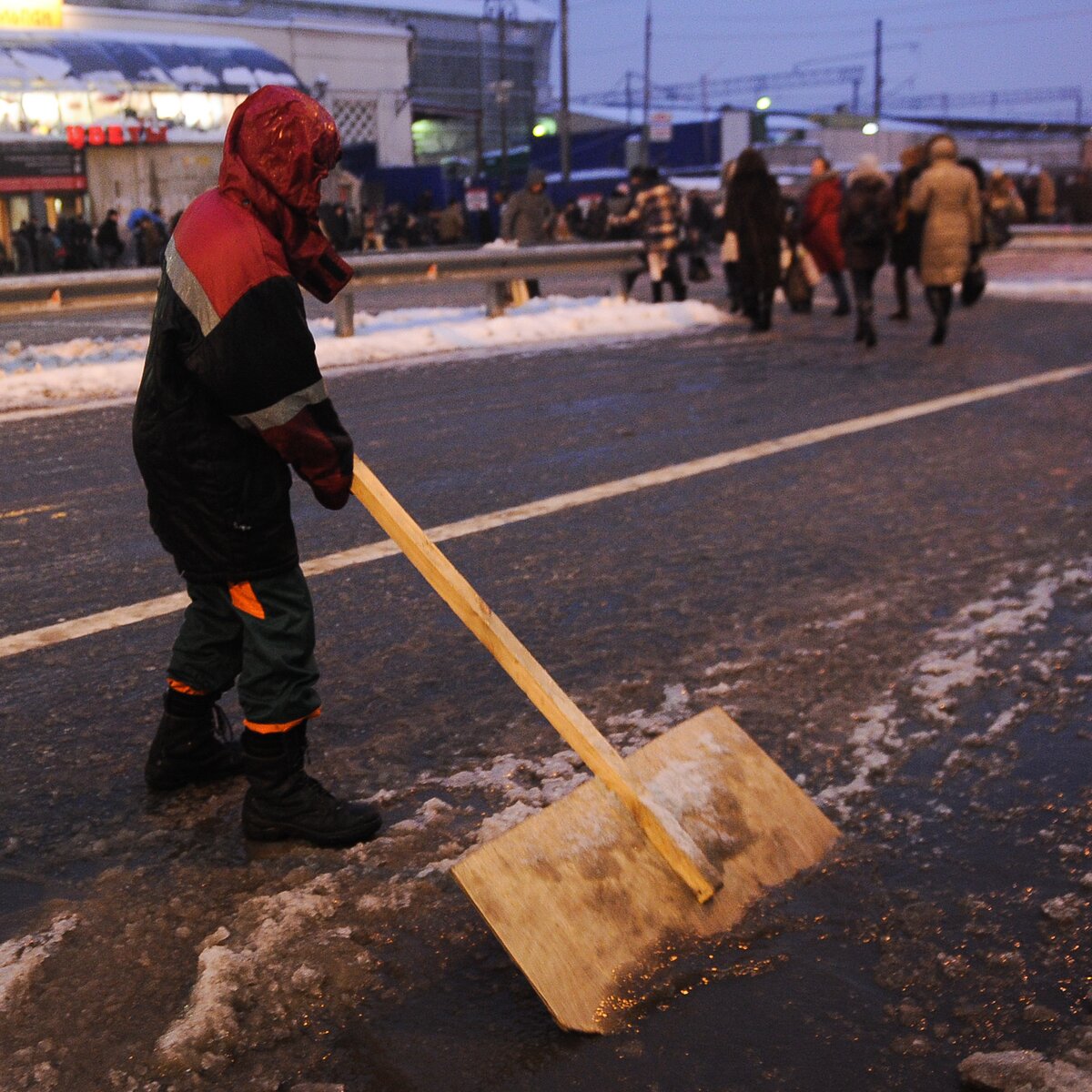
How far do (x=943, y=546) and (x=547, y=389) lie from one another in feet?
14.9

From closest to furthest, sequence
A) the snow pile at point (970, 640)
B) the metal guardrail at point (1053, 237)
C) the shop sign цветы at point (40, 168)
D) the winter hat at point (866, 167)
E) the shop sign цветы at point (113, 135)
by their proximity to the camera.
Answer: the snow pile at point (970, 640) → the winter hat at point (866, 167) → the metal guardrail at point (1053, 237) → the shop sign цветы at point (40, 168) → the shop sign цветы at point (113, 135)

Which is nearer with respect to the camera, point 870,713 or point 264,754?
point 264,754

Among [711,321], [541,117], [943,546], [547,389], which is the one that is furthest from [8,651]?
[541,117]

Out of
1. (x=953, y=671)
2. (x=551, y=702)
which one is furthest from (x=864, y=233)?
(x=551, y=702)

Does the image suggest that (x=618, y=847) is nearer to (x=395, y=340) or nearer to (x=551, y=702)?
(x=551, y=702)

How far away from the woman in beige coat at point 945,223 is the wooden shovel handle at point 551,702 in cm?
961

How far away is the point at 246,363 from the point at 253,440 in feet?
0.85

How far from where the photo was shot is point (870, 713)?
12.1ft

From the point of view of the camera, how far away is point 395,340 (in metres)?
12.1

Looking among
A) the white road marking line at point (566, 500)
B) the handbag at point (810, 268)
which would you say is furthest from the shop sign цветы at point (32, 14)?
the white road marking line at point (566, 500)

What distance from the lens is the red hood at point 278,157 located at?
2.70 m

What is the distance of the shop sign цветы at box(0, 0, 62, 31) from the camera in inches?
1229

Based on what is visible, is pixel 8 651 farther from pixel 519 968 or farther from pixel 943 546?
pixel 943 546

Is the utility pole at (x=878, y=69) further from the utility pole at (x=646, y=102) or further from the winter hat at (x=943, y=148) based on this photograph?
the winter hat at (x=943, y=148)
